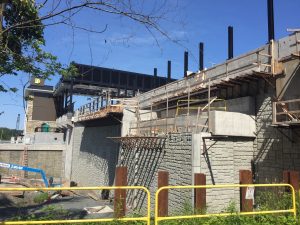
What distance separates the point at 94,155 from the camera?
30969 mm

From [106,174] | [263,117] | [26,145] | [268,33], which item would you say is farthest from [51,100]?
[263,117]

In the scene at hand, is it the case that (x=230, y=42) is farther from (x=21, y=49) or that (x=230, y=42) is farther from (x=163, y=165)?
(x=21, y=49)

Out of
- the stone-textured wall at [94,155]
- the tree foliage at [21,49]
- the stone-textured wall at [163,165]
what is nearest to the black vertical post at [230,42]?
the stone-textured wall at [94,155]

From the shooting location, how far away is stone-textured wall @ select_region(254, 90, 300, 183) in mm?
12656

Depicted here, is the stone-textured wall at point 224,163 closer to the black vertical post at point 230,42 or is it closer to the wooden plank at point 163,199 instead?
the wooden plank at point 163,199

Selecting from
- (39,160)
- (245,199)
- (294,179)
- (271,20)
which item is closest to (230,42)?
(271,20)

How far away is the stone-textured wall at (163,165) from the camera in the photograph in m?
14.4

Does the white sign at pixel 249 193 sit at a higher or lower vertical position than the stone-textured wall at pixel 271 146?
lower

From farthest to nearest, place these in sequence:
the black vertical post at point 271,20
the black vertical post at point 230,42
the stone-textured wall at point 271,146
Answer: the black vertical post at point 230,42
the black vertical post at point 271,20
the stone-textured wall at point 271,146

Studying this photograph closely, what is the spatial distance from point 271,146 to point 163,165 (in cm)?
547

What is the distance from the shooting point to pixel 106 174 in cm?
2698

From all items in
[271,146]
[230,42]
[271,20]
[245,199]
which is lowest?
[245,199]

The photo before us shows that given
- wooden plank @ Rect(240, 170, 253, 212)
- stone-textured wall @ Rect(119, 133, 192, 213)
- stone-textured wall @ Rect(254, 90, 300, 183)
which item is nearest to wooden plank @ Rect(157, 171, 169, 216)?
wooden plank @ Rect(240, 170, 253, 212)

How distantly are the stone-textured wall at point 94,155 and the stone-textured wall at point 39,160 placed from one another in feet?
14.4
